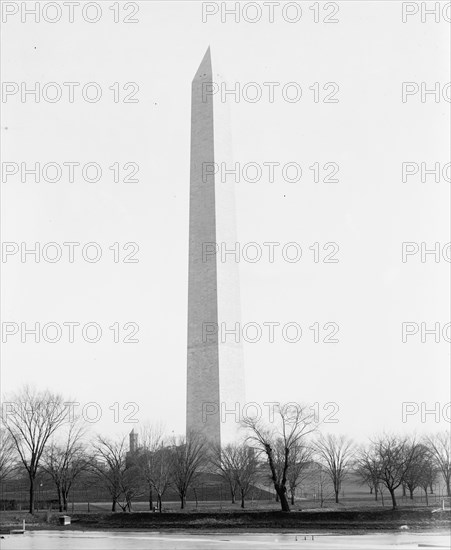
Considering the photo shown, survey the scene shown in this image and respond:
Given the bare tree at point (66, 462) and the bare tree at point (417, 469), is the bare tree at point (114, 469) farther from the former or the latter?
the bare tree at point (417, 469)

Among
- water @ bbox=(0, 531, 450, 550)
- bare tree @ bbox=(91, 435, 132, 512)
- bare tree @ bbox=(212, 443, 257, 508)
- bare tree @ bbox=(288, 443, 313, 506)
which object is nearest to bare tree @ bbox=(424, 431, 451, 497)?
bare tree @ bbox=(288, 443, 313, 506)

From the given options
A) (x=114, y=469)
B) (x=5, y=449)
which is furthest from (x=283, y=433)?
(x=5, y=449)

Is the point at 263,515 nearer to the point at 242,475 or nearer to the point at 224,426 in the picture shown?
the point at 242,475

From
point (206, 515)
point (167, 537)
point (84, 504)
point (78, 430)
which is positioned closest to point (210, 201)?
point (78, 430)

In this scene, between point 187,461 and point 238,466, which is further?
point 238,466

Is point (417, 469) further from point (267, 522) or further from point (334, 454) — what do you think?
point (267, 522)
